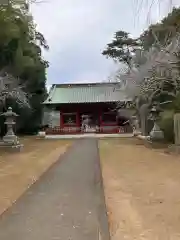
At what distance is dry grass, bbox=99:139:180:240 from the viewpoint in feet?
17.1

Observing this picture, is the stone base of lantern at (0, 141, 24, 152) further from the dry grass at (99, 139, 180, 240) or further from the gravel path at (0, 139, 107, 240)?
the gravel path at (0, 139, 107, 240)

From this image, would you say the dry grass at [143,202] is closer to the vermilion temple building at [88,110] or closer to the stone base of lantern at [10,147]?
the stone base of lantern at [10,147]

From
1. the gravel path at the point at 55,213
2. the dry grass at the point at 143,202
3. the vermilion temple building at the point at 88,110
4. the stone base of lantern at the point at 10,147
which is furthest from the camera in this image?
the vermilion temple building at the point at 88,110

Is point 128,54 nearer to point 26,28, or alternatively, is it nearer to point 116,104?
point 116,104

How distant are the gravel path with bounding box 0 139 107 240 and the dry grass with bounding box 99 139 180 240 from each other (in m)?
0.37

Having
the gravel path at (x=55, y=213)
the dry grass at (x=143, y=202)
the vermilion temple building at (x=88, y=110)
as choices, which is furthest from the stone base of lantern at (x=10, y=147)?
the vermilion temple building at (x=88, y=110)

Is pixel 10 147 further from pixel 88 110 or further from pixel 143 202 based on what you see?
pixel 88 110

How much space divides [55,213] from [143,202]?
5.95ft

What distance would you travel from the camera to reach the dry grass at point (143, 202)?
522 cm

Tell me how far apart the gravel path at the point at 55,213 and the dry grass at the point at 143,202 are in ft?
1.22

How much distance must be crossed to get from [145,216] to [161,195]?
5.91 feet

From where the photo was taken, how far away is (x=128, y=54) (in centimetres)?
4722

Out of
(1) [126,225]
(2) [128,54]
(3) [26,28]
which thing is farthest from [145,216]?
(2) [128,54]

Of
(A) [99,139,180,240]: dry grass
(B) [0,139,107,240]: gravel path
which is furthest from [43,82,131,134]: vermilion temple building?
Answer: (B) [0,139,107,240]: gravel path
